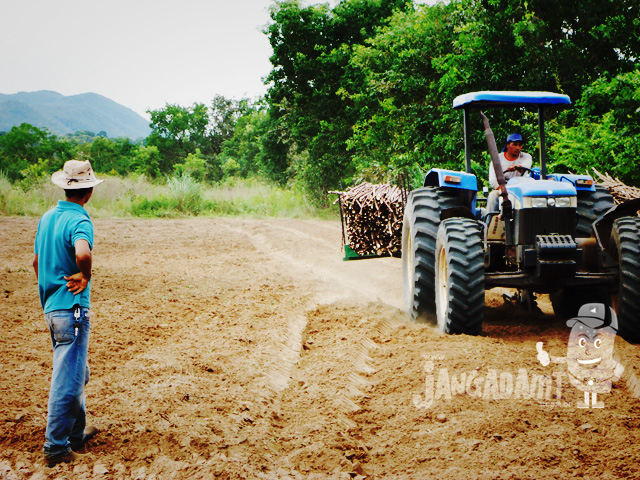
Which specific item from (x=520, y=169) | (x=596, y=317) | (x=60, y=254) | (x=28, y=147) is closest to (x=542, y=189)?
(x=520, y=169)

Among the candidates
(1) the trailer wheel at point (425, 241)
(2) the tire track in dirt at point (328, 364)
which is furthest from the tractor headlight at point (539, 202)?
(2) the tire track in dirt at point (328, 364)

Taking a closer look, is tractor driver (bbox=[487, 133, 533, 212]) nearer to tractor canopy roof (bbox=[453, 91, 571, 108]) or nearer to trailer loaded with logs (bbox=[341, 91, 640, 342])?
trailer loaded with logs (bbox=[341, 91, 640, 342])

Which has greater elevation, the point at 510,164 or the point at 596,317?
the point at 510,164

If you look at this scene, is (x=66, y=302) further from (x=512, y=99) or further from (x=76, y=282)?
(x=512, y=99)

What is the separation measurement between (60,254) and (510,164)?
16.6 feet

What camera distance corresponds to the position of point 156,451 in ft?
12.2

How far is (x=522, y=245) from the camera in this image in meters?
5.54

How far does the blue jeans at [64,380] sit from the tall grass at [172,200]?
Result: 66.6 ft

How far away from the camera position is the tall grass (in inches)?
928

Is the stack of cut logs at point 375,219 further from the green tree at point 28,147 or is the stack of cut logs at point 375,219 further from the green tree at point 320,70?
the green tree at point 28,147

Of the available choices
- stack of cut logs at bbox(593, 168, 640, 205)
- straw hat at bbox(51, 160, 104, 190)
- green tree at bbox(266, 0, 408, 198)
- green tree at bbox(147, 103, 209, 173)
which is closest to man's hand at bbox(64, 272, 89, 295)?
straw hat at bbox(51, 160, 104, 190)

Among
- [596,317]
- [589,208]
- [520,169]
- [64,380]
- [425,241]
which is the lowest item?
[596,317]

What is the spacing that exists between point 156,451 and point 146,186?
25.5m

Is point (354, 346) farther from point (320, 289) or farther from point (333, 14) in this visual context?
point (333, 14)
